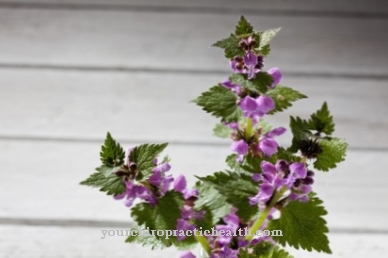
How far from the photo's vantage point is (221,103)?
1.70ft

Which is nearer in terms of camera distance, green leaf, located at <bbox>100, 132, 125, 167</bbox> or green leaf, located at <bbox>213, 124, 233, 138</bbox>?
green leaf, located at <bbox>100, 132, 125, 167</bbox>

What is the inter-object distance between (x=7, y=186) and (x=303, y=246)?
587mm

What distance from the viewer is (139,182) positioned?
0.49 m

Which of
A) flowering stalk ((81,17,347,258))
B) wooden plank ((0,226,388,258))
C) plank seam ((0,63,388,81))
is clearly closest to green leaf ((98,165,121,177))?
flowering stalk ((81,17,347,258))

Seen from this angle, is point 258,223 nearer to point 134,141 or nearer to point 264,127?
point 264,127

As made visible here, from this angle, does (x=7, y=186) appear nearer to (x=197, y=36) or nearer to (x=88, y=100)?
(x=88, y=100)

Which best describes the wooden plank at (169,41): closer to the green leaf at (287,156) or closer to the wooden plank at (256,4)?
the wooden plank at (256,4)

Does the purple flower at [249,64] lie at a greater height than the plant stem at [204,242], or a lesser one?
greater

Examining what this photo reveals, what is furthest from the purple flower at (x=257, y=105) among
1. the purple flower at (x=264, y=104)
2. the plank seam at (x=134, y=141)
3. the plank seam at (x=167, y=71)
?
the plank seam at (x=167, y=71)

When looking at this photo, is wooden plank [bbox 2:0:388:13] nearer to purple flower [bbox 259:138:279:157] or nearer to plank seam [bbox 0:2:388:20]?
plank seam [bbox 0:2:388:20]

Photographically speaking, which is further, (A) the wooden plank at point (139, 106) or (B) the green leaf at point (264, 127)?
(A) the wooden plank at point (139, 106)

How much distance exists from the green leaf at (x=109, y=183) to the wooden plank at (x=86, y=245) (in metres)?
0.40

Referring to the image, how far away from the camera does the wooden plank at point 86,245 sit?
877mm

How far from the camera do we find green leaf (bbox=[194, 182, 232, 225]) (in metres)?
0.52
